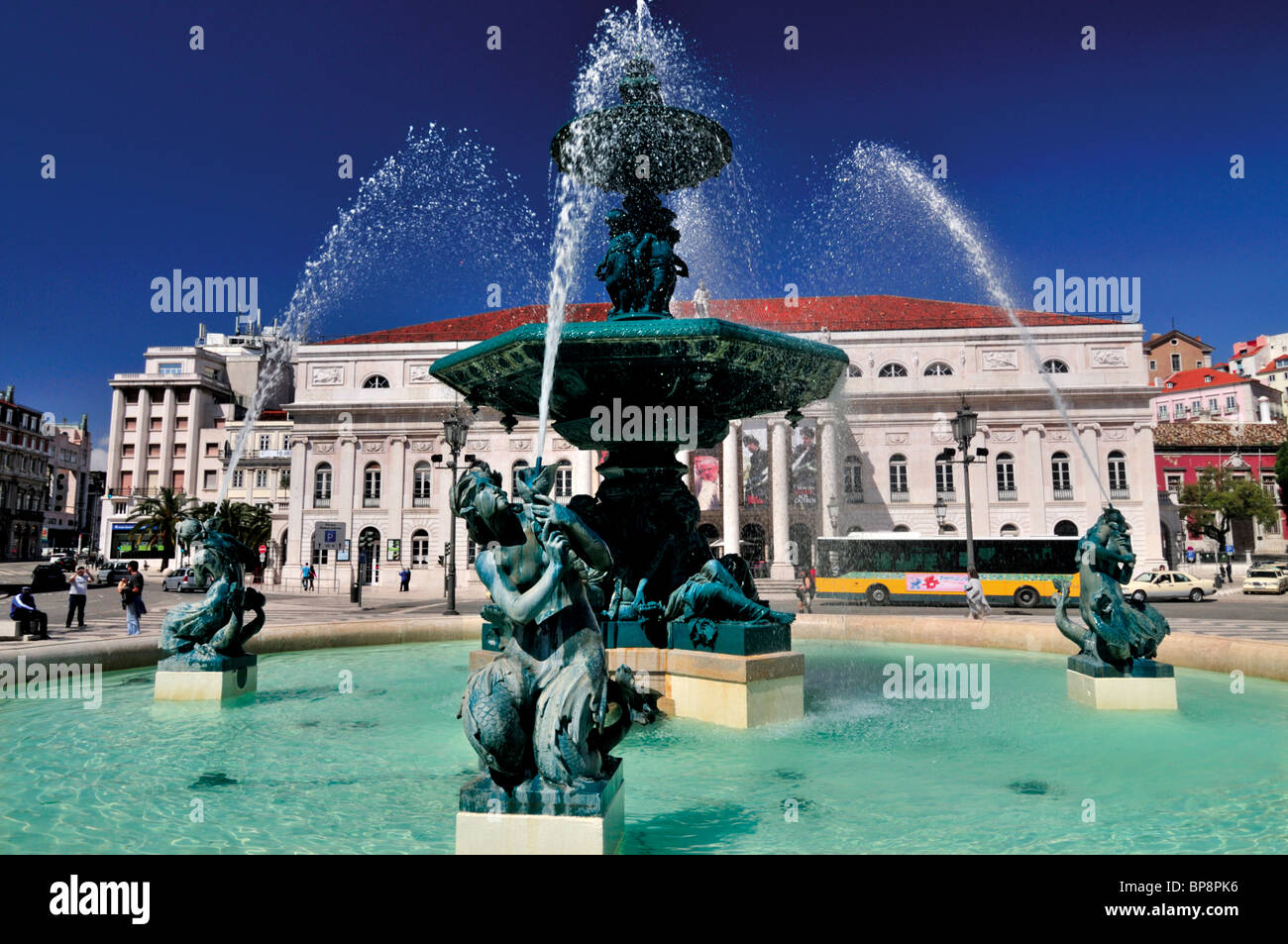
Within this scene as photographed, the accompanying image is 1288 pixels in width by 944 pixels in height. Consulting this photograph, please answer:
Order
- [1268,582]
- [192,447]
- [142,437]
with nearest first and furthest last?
[1268,582]
[192,447]
[142,437]

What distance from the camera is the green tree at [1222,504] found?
49.9 metres

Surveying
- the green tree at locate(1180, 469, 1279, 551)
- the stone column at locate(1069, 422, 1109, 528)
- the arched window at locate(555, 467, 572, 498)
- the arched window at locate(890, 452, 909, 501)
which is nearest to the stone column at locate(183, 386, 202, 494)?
the arched window at locate(555, 467, 572, 498)

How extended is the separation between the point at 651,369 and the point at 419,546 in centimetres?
4853

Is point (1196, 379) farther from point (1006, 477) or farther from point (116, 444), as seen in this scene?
point (116, 444)

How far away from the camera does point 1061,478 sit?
47.5 m

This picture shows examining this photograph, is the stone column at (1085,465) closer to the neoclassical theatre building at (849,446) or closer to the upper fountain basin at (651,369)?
the neoclassical theatre building at (849,446)

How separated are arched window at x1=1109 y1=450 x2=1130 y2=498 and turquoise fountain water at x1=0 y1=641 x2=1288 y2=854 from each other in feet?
148

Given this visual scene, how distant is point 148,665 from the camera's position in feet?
28.5

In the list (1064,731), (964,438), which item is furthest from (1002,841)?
(964,438)

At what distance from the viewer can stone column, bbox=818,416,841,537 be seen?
48281 millimetres

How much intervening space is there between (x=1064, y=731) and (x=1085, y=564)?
67.2 inches

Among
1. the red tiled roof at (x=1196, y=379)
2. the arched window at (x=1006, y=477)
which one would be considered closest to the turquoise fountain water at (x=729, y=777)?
the arched window at (x=1006, y=477)

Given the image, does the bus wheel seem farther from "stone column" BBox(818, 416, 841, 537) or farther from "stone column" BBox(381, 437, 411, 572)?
"stone column" BBox(381, 437, 411, 572)

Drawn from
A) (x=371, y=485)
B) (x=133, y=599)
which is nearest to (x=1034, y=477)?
(x=371, y=485)
